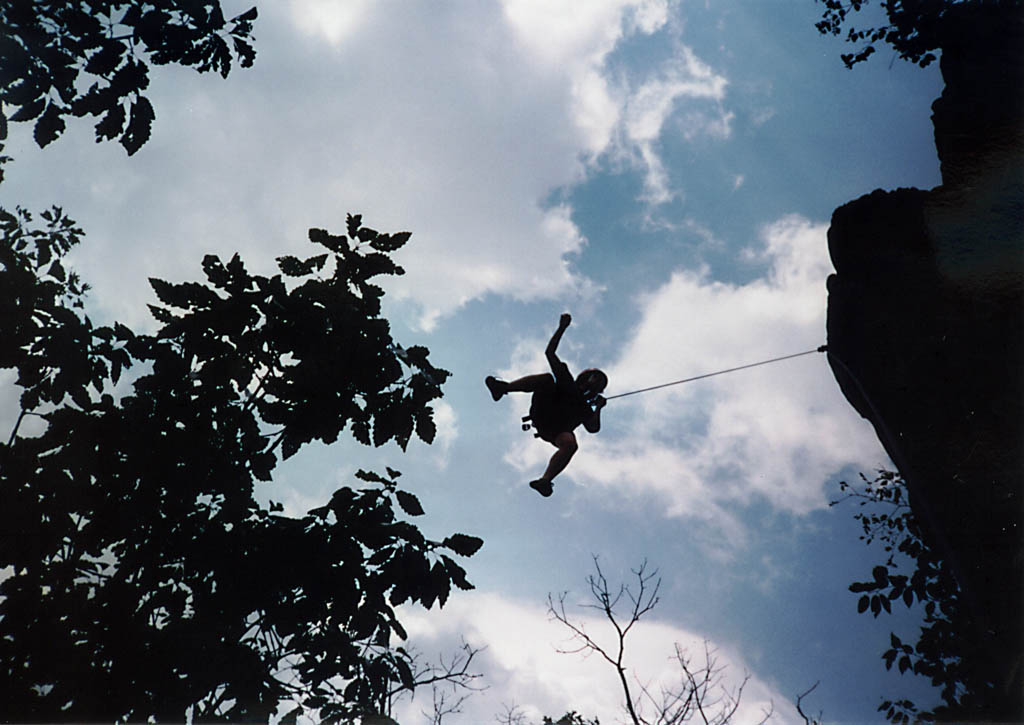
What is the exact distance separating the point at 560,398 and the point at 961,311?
9.10 m

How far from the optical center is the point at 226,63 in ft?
11.6

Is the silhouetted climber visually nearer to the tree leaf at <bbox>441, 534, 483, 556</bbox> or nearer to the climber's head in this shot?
the climber's head

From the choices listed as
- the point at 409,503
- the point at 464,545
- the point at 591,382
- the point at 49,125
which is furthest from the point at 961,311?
the point at 49,125

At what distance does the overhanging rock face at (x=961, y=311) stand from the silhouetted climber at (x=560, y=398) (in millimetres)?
4494

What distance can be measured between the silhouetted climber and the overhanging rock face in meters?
4.49

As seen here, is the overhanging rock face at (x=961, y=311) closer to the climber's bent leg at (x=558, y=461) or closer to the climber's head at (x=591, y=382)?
the climber's head at (x=591, y=382)

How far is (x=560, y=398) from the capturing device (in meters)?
6.39

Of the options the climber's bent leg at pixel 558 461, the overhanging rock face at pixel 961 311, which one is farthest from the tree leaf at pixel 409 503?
the overhanging rock face at pixel 961 311

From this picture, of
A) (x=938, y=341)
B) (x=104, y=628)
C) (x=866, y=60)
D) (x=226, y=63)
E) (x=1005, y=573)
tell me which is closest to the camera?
(x=226, y=63)

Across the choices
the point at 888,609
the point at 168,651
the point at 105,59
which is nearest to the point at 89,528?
the point at 168,651

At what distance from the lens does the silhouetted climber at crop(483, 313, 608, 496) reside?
6.36 metres

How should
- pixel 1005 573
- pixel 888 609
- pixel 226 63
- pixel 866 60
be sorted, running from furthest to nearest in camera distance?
1. pixel 866 60
2. pixel 1005 573
3. pixel 888 609
4. pixel 226 63

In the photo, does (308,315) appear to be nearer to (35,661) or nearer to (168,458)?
(168,458)

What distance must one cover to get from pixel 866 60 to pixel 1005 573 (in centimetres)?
1243
